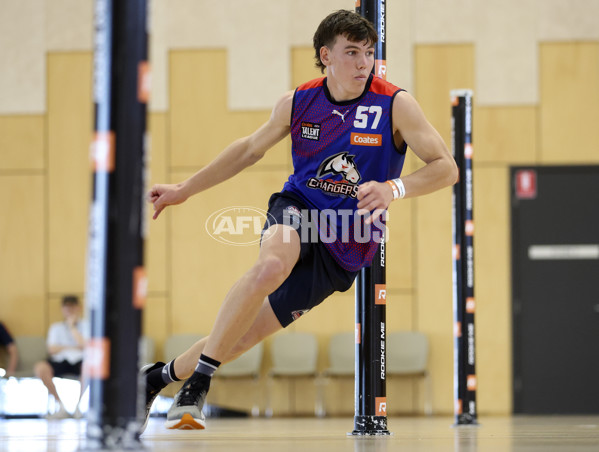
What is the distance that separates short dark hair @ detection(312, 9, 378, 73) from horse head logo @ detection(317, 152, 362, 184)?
0.51 metres

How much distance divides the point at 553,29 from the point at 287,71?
3.40 meters

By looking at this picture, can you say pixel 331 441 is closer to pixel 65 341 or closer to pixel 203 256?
pixel 65 341

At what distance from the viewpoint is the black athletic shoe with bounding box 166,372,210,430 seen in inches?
118

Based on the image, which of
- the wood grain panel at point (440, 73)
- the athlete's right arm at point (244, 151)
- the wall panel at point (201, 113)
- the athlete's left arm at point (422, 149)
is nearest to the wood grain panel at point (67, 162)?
the wall panel at point (201, 113)

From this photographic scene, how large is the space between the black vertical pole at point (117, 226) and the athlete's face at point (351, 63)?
65.3 inches

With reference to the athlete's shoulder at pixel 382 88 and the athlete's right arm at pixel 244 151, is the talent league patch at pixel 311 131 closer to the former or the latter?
the athlete's right arm at pixel 244 151

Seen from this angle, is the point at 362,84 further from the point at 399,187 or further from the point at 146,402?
the point at 146,402

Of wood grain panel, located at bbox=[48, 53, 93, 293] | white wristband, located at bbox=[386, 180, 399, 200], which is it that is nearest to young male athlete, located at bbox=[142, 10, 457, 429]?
white wristband, located at bbox=[386, 180, 399, 200]

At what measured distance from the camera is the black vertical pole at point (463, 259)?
6.16m

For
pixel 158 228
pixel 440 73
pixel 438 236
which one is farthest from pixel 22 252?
pixel 440 73

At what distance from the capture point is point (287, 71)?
35.1 feet

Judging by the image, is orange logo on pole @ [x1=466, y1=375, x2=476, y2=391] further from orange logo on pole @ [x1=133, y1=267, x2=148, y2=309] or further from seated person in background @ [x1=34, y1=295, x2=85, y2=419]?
seated person in background @ [x1=34, y1=295, x2=85, y2=419]

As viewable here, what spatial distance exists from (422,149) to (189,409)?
1.50 meters

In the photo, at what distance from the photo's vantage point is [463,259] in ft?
20.4
